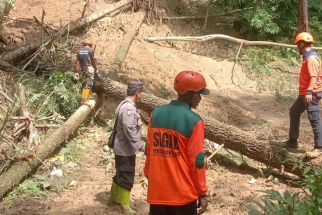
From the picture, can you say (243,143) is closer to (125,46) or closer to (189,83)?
(189,83)

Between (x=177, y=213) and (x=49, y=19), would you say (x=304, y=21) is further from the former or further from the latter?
(x=177, y=213)

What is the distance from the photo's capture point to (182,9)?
14.2 metres

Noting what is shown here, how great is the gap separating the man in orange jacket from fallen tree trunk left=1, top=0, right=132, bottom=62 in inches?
254

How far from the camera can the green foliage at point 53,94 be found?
8430mm

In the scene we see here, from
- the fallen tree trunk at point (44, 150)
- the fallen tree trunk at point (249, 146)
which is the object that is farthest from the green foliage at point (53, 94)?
the fallen tree trunk at point (249, 146)

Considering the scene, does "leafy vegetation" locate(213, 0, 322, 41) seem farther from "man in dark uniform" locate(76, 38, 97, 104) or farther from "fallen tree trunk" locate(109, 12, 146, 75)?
"man in dark uniform" locate(76, 38, 97, 104)

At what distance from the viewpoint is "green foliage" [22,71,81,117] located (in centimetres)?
843

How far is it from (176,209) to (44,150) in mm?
3543

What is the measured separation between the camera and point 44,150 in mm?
7008

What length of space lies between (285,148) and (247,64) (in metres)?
5.86

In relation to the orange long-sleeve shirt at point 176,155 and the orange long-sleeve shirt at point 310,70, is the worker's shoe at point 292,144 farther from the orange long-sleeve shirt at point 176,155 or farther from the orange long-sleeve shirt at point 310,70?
the orange long-sleeve shirt at point 176,155

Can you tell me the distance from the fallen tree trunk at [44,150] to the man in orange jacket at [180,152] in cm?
286

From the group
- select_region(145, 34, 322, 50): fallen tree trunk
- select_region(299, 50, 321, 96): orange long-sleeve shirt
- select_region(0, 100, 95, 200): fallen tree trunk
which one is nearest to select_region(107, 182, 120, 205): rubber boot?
select_region(0, 100, 95, 200): fallen tree trunk

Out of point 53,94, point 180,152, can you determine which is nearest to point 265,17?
point 53,94
